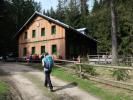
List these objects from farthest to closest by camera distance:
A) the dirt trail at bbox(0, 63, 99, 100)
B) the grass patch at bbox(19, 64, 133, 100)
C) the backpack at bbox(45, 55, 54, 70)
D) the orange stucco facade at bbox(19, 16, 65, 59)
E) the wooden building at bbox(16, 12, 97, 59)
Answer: the orange stucco facade at bbox(19, 16, 65, 59), the wooden building at bbox(16, 12, 97, 59), the backpack at bbox(45, 55, 54, 70), the dirt trail at bbox(0, 63, 99, 100), the grass patch at bbox(19, 64, 133, 100)

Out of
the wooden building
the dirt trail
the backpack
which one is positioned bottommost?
the dirt trail

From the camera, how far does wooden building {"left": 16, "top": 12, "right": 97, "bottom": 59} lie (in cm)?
4281

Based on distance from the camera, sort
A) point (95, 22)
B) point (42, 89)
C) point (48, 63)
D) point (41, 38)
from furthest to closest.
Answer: point (95, 22) → point (41, 38) → point (48, 63) → point (42, 89)

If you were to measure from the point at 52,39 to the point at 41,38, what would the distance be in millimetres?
2720

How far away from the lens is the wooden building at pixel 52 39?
140ft

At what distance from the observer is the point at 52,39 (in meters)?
44.6

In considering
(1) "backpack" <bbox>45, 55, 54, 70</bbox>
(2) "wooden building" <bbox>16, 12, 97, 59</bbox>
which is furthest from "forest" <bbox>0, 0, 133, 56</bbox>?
(1) "backpack" <bbox>45, 55, 54, 70</bbox>

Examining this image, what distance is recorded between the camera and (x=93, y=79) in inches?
737

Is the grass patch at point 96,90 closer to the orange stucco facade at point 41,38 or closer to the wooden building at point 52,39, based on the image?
the wooden building at point 52,39

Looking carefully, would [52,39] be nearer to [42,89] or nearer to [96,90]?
[42,89]

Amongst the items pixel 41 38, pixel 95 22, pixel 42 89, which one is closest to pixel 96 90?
pixel 42 89

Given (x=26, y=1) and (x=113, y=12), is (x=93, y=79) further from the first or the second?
(x=26, y=1)

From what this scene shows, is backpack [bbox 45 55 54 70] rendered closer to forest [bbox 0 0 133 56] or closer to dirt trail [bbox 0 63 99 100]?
dirt trail [bbox 0 63 99 100]

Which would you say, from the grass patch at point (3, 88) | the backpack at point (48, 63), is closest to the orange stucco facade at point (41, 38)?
the grass patch at point (3, 88)
